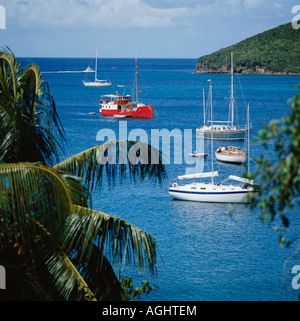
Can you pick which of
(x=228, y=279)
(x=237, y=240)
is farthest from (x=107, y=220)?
(x=237, y=240)

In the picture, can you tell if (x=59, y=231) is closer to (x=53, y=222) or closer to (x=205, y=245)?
(x=53, y=222)

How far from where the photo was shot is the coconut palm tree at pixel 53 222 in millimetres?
6684

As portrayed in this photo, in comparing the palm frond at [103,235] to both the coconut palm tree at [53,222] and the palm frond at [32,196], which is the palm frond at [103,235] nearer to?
the coconut palm tree at [53,222]

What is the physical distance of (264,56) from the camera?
166 metres

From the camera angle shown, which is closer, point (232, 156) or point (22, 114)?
point (22, 114)

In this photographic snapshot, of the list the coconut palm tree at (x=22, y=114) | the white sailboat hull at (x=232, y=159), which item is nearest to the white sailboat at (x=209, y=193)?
the white sailboat hull at (x=232, y=159)

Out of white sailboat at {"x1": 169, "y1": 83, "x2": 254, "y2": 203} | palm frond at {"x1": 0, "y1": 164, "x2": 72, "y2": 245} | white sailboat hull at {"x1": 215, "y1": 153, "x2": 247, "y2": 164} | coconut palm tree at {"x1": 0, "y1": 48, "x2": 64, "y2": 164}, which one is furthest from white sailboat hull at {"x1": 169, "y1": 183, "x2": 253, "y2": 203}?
palm frond at {"x1": 0, "y1": 164, "x2": 72, "y2": 245}

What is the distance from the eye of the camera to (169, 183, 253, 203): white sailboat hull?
29.0 m

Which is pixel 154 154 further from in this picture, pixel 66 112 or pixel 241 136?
pixel 66 112

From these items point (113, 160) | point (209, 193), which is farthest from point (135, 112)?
point (113, 160)

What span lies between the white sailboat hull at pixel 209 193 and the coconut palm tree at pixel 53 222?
20.3m

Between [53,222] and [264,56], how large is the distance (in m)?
167

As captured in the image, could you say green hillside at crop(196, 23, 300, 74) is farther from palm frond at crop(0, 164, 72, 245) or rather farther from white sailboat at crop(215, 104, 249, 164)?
palm frond at crop(0, 164, 72, 245)

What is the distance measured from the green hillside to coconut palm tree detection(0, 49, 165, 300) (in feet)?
507
